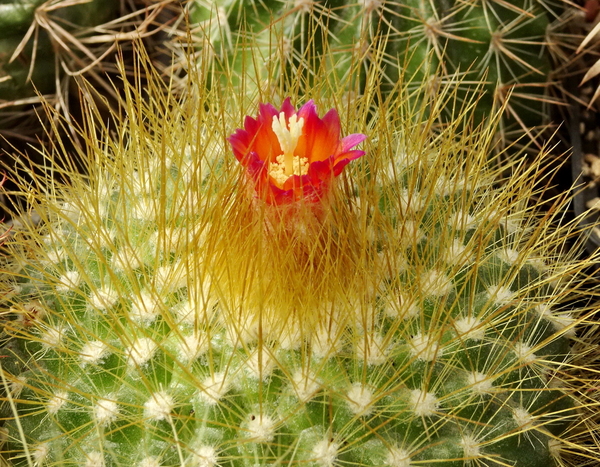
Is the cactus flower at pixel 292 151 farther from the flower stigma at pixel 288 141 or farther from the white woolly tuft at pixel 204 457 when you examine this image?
the white woolly tuft at pixel 204 457

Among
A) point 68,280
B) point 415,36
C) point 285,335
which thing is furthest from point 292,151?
point 415,36

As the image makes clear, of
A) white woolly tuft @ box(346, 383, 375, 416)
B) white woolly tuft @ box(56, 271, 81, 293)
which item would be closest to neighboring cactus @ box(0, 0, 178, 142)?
white woolly tuft @ box(56, 271, 81, 293)

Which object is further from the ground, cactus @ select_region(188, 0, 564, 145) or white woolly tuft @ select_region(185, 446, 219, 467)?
cactus @ select_region(188, 0, 564, 145)

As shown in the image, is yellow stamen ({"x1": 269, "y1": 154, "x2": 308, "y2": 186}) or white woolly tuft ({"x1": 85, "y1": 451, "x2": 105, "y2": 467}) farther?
yellow stamen ({"x1": 269, "y1": 154, "x2": 308, "y2": 186})

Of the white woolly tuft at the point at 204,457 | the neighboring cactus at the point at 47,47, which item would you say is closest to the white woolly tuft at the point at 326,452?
the white woolly tuft at the point at 204,457

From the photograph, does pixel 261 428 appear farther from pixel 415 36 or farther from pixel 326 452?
pixel 415 36

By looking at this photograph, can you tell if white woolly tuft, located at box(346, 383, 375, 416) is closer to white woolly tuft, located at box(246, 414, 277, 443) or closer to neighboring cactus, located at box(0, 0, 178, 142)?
white woolly tuft, located at box(246, 414, 277, 443)

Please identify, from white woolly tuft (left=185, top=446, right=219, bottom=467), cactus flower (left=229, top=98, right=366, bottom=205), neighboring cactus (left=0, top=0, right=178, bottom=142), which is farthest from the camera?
neighboring cactus (left=0, top=0, right=178, bottom=142)
